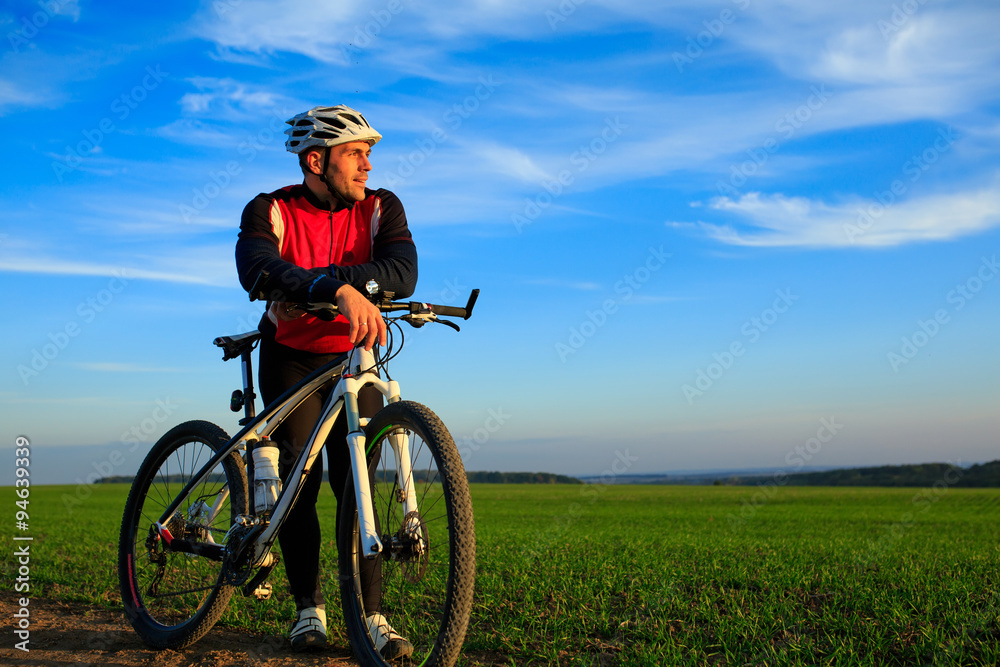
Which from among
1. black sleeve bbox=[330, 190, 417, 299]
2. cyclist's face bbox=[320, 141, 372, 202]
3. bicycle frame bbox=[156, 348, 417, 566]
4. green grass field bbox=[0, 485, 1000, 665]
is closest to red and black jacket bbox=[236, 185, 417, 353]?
black sleeve bbox=[330, 190, 417, 299]

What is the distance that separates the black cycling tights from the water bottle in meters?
0.16

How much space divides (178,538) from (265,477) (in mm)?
1011

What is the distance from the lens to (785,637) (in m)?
3.79

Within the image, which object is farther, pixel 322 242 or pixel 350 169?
pixel 322 242

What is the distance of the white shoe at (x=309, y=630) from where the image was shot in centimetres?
381

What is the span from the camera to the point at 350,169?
13.1 ft

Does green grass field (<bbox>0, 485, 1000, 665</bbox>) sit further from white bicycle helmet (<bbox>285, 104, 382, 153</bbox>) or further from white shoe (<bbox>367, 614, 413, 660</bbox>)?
white bicycle helmet (<bbox>285, 104, 382, 153</bbox>)

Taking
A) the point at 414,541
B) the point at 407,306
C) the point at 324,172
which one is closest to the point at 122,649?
the point at 414,541

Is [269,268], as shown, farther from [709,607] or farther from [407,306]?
[709,607]

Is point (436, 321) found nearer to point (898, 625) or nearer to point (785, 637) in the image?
point (785, 637)

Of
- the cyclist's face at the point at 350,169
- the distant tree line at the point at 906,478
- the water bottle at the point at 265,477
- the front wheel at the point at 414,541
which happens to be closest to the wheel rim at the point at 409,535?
the front wheel at the point at 414,541

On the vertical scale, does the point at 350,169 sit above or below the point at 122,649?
above

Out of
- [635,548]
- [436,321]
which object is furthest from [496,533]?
[436,321]

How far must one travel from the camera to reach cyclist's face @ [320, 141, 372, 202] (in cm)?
394
